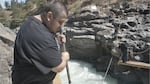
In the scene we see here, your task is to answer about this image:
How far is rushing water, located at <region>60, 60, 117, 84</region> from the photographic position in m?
13.9

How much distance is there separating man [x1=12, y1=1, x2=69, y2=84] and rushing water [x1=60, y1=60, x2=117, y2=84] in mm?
10596

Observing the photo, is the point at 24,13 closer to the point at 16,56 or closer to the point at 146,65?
the point at 146,65

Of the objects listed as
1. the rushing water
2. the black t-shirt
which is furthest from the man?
the rushing water

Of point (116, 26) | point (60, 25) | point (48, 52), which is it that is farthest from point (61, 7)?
point (116, 26)

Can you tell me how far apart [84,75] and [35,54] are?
12631 millimetres

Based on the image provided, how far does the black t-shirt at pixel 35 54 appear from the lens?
2455 mm

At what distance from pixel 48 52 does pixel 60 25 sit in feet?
0.71

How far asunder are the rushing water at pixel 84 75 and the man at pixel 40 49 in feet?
34.8

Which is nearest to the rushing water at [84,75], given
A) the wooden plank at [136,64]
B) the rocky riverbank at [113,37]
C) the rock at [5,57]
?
the rocky riverbank at [113,37]

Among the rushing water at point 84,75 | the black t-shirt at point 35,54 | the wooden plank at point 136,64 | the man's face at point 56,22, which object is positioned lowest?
the rushing water at point 84,75

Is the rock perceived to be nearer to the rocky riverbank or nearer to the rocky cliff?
the rocky cliff

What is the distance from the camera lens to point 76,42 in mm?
16359

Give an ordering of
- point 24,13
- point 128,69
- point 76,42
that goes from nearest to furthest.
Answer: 1. point 128,69
2. point 76,42
3. point 24,13

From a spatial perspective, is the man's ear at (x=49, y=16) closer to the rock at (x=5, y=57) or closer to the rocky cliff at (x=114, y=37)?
the rock at (x=5, y=57)
